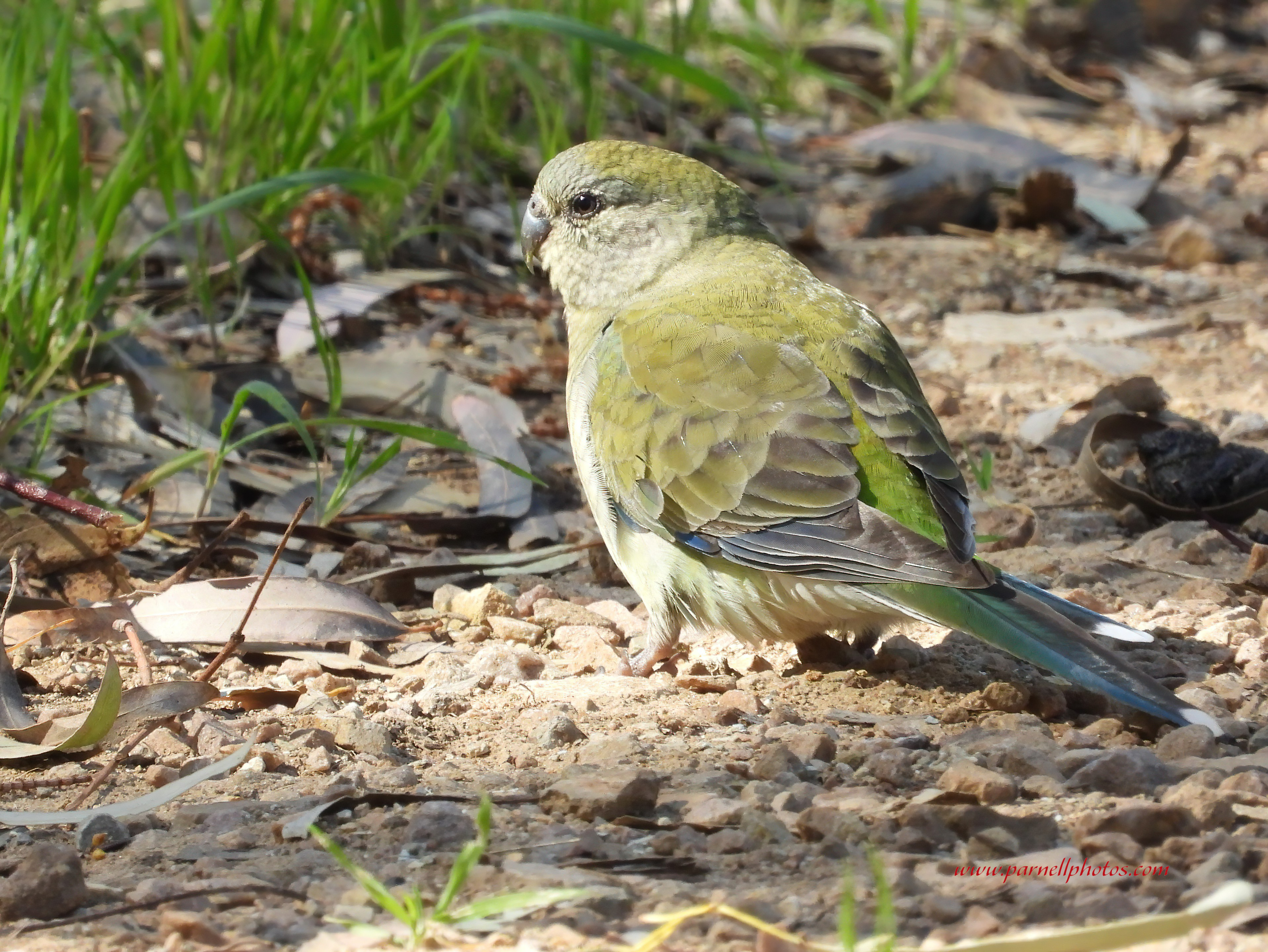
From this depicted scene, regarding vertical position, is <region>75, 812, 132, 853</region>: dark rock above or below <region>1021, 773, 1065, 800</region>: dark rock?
below

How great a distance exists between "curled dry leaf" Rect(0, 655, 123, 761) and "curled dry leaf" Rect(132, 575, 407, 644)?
53 centimetres

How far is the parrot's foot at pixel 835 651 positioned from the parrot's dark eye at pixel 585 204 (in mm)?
1575

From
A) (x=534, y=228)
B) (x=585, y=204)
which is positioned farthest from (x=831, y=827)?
(x=534, y=228)

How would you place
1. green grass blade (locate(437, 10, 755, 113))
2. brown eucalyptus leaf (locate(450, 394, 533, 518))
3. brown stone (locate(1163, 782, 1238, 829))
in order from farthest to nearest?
green grass blade (locate(437, 10, 755, 113))
brown eucalyptus leaf (locate(450, 394, 533, 518))
brown stone (locate(1163, 782, 1238, 829))

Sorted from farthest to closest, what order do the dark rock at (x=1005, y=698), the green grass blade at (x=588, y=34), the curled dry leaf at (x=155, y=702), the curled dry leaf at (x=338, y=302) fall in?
the curled dry leaf at (x=338, y=302) < the green grass blade at (x=588, y=34) < the dark rock at (x=1005, y=698) < the curled dry leaf at (x=155, y=702)

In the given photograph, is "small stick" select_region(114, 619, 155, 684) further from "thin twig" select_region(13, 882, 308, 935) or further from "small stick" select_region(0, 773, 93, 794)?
"thin twig" select_region(13, 882, 308, 935)

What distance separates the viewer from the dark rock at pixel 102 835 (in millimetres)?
2723

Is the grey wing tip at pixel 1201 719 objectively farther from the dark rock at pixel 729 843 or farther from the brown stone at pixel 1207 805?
the dark rock at pixel 729 843

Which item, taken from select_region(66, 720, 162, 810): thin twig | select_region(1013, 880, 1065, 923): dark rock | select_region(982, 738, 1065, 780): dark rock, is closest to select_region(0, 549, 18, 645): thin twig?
select_region(66, 720, 162, 810): thin twig

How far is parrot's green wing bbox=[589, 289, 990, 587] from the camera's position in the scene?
3336 millimetres

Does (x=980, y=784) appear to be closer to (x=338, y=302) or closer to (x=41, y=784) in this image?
(x=41, y=784)

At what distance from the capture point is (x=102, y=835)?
2736 mm

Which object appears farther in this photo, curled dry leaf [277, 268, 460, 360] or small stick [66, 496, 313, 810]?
curled dry leaf [277, 268, 460, 360]

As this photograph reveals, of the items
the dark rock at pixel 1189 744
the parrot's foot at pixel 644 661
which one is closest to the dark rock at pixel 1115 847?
the dark rock at pixel 1189 744
